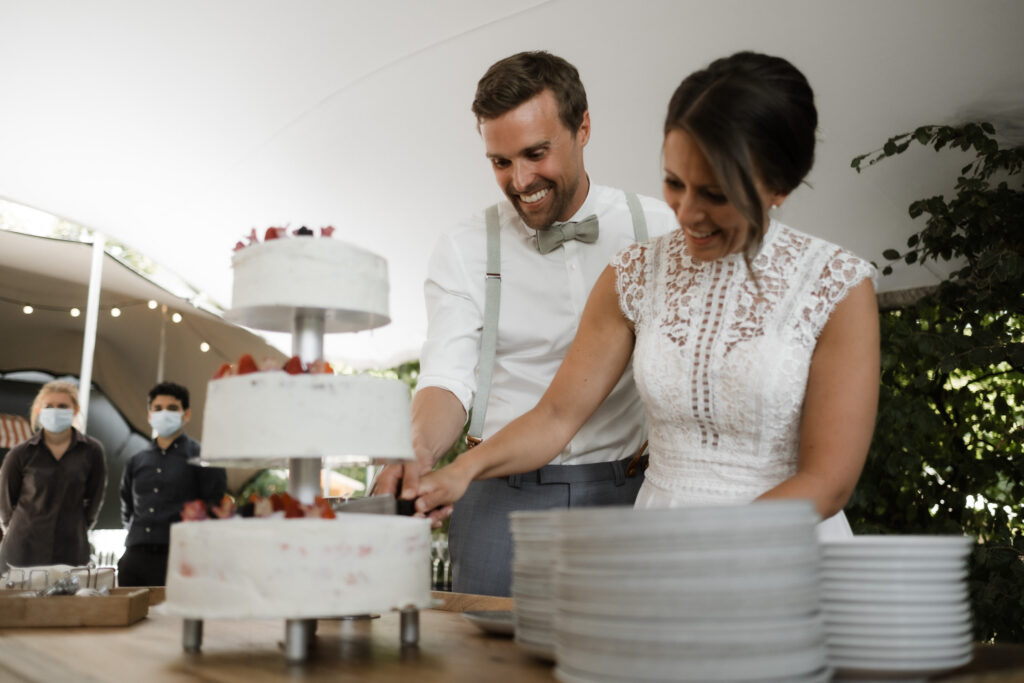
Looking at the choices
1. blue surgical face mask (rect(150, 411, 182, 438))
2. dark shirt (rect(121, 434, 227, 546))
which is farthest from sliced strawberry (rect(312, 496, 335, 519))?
blue surgical face mask (rect(150, 411, 182, 438))

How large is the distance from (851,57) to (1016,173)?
0.70m

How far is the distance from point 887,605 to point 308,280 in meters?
0.79

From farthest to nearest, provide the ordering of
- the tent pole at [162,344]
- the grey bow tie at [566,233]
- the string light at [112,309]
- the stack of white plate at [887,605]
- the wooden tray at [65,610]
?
the tent pole at [162,344] < the string light at [112,309] < the grey bow tie at [566,233] < the wooden tray at [65,610] < the stack of white plate at [887,605]

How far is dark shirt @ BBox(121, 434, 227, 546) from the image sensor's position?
16.5 feet

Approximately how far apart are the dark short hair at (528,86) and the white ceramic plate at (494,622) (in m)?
1.09

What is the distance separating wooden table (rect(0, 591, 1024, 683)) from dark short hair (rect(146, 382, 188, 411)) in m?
4.10

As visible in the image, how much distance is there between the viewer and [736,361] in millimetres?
1395

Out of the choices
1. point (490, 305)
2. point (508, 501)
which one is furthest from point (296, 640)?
point (490, 305)

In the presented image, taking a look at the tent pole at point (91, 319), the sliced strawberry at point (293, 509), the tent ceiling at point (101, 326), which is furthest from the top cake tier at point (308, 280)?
the tent pole at point (91, 319)

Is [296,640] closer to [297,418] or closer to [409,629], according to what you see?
[409,629]

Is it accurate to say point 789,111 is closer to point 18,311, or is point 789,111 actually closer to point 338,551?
point 338,551

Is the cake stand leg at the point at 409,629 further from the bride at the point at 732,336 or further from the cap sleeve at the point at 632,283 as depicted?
the cap sleeve at the point at 632,283

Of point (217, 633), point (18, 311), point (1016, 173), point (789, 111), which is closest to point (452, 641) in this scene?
point (217, 633)

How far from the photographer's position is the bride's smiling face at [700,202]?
126cm
